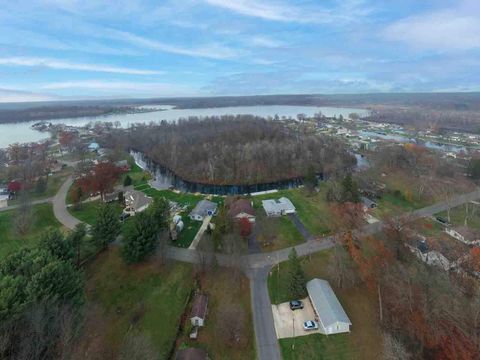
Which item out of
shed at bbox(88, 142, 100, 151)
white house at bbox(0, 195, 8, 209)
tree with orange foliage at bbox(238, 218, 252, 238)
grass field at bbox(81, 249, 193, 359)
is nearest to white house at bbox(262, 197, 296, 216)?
tree with orange foliage at bbox(238, 218, 252, 238)

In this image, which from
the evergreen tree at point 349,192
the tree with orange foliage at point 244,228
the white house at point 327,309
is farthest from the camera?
the evergreen tree at point 349,192

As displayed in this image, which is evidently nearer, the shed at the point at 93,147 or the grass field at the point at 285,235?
the grass field at the point at 285,235

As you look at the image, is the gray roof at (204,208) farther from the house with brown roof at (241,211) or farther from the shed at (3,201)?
the shed at (3,201)

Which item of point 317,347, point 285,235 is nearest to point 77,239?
point 285,235

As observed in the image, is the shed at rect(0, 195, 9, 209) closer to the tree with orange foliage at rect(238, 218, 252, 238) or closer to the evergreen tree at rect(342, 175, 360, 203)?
the tree with orange foliage at rect(238, 218, 252, 238)

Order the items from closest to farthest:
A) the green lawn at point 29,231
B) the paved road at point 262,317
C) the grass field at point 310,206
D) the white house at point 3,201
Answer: the paved road at point 262,317 < the green lawn at point 29,231 < the grass field at point 310,206 < the white house at point 3,201

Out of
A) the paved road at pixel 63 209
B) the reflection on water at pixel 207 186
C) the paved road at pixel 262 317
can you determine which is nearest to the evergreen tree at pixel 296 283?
the paved road at pixel 262 317
